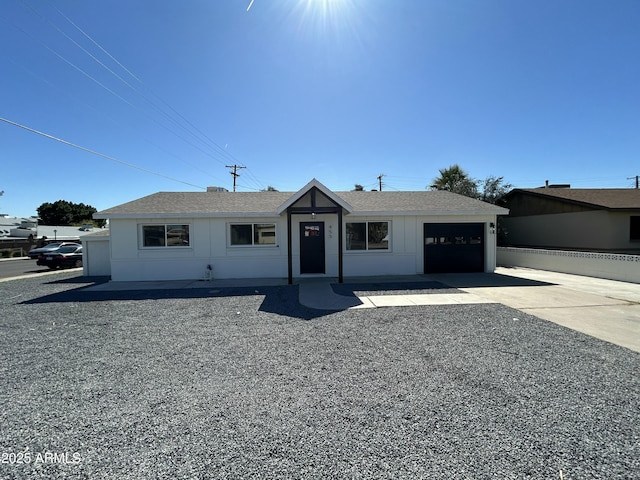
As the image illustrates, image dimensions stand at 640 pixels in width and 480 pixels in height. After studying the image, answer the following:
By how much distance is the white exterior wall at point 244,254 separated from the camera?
39.2 ft

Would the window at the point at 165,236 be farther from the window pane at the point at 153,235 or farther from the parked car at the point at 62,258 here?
the parked car at the point at 62,258

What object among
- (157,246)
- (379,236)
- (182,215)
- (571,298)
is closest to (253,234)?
(182,215)

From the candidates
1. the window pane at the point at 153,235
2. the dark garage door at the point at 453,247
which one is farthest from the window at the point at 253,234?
the dark garage door at the point at 453,247

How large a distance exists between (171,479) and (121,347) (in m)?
3.68

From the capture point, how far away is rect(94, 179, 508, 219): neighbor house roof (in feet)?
38.2

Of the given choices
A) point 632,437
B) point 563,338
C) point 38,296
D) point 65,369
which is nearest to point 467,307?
point 563,338

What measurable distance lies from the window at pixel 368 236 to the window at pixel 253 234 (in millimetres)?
3265

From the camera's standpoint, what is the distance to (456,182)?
2356 centimetres

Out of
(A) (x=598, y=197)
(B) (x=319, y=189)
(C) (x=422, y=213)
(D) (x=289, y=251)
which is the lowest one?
(D) (x=289, y=251)

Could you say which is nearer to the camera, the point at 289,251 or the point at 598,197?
the point at 289,251

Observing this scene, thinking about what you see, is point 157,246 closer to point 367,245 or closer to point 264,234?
point 264,234

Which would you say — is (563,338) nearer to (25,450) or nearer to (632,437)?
(632,437)

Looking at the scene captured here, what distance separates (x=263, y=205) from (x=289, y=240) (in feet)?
8.31

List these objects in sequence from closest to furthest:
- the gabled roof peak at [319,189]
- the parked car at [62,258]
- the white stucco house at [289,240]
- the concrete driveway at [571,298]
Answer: the concrete driveway at [571,298] < the gabled roof peak at [319,189] < the white stucco house at [289,240] < the parked car at [62,258]
